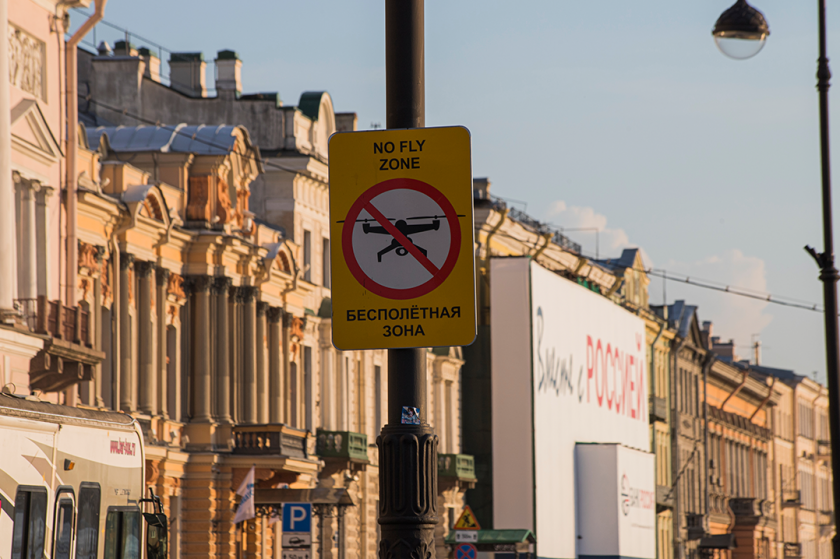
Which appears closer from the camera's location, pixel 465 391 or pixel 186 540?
pixel 186 540

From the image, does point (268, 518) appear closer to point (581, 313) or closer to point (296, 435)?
point (296, 435)

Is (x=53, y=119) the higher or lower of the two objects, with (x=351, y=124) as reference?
lower

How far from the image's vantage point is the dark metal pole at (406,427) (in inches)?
254

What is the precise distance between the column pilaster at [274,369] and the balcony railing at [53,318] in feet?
43.1

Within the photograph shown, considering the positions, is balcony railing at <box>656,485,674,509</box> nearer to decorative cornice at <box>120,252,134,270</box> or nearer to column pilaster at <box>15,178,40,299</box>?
decorative cornice at <box>120,252,134,270</box>

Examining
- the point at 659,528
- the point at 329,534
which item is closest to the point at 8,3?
the point at 329,534

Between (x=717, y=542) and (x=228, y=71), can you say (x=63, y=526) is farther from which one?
(x=717, y=542)

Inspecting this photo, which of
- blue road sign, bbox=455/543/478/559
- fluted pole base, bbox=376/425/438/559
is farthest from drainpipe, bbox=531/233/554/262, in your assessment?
fluted pole base, bbox=376/425/438/559

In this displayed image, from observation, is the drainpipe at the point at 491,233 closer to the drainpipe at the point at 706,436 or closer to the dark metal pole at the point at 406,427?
the drainpipe at the point at 706,436

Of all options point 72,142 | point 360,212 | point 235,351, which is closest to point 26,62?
point 72,142

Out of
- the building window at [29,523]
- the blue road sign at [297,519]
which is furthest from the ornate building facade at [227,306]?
the building window at [29,523]

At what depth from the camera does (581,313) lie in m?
48.5

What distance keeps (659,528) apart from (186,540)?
45.4m

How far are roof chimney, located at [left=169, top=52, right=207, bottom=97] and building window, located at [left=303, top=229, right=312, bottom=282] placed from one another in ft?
18.0
